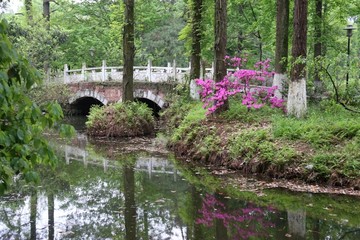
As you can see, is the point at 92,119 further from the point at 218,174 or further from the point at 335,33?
the point at 335,33

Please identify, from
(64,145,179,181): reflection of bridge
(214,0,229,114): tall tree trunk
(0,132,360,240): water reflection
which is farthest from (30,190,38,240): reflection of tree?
(214,0,229,114): tall tree trunk

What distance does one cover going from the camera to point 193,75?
1683cm

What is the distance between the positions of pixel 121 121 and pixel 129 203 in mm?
8331

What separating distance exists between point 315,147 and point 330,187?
3.59 ft

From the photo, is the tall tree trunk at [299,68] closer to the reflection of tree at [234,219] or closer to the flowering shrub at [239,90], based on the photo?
the flowering shrub at [239,90]

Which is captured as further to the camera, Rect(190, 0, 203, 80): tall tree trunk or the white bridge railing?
the white bridge railing

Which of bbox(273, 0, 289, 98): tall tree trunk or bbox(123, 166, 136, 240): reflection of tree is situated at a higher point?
bbox(273, 0, 289, 98): tall tree trunk

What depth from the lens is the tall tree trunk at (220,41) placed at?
12.1 metres

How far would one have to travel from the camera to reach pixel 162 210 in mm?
6891

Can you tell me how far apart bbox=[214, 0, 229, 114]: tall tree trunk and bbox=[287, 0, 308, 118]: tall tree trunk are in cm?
214

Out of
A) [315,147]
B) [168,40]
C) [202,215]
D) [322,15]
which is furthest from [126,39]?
[168,40]

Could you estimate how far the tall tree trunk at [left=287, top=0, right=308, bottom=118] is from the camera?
10.8m

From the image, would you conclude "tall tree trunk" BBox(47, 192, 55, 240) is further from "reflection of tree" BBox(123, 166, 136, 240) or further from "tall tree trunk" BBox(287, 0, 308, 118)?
"tall tree trunk" BBox(287, 0, 308, 118)

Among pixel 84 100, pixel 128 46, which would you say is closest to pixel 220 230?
pixel 128 46
